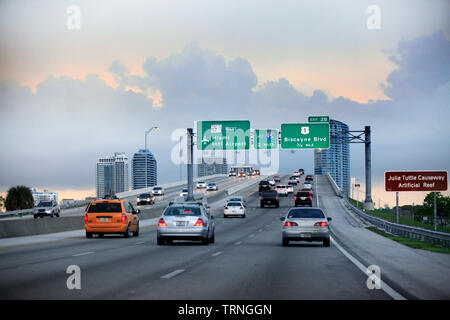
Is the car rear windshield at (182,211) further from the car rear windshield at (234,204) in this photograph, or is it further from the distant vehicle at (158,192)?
the distant vehicle at (158,192)

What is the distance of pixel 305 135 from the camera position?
63875mm

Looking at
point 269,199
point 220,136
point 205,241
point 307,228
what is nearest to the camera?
→ point 307,228

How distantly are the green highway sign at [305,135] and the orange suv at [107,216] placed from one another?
34.4 meters

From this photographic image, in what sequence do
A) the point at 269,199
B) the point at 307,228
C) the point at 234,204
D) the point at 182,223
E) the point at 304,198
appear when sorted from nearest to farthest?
the point at 182,223
the point at 307,228
the point at 234,204
the point at 304,198
the point at 269,199

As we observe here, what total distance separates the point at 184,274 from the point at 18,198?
13581 cm

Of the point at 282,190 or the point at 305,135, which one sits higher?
the point at 305,135

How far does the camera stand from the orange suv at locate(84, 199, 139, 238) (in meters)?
30.4

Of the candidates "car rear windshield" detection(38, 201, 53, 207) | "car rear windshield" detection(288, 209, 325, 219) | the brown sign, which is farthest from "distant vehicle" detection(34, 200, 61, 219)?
"car rear windshield" detection(288, 209, 325, 219)

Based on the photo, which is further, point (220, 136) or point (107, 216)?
point (220, 136)

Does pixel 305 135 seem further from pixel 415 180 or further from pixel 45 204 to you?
pixel 415 180

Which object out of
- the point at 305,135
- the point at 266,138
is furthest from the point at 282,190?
the point at 305,135

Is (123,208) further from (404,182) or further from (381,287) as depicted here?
(381,287)
